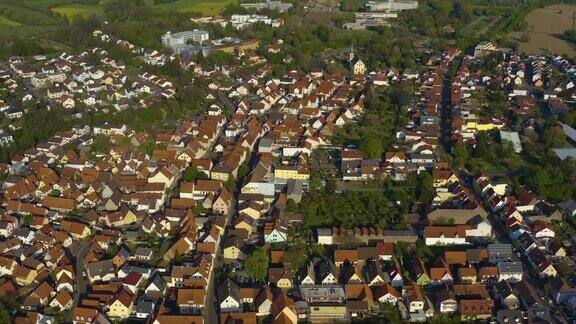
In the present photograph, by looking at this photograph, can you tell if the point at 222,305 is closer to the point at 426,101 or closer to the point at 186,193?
the point at 186,193

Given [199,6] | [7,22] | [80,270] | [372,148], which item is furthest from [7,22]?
[80,270]

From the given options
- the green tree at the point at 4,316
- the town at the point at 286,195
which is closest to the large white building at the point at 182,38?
the town at the point at 286,195

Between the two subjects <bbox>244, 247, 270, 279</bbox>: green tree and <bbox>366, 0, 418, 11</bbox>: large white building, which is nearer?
<bbox>244, 247, 270, 279</bbox>: green tree

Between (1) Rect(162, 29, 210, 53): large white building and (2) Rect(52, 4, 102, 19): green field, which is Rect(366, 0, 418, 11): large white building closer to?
(1) Rect(162, 29, 210, 53): large white building

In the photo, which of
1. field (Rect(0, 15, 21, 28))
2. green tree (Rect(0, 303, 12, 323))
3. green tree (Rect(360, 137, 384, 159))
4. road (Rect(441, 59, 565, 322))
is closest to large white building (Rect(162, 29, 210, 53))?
field (Rect(0, 15, 21, 28))

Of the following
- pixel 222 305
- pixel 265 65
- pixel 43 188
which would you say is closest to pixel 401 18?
pixel 265 65

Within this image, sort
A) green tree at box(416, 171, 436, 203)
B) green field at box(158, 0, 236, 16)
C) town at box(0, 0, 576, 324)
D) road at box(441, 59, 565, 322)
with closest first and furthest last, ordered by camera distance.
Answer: town at box(0, 0, 576, 324), road at box(441, 59, 565, 322), green tree at box(416, 171, 436, 203), green field at box(158, 0, 236, 16)
